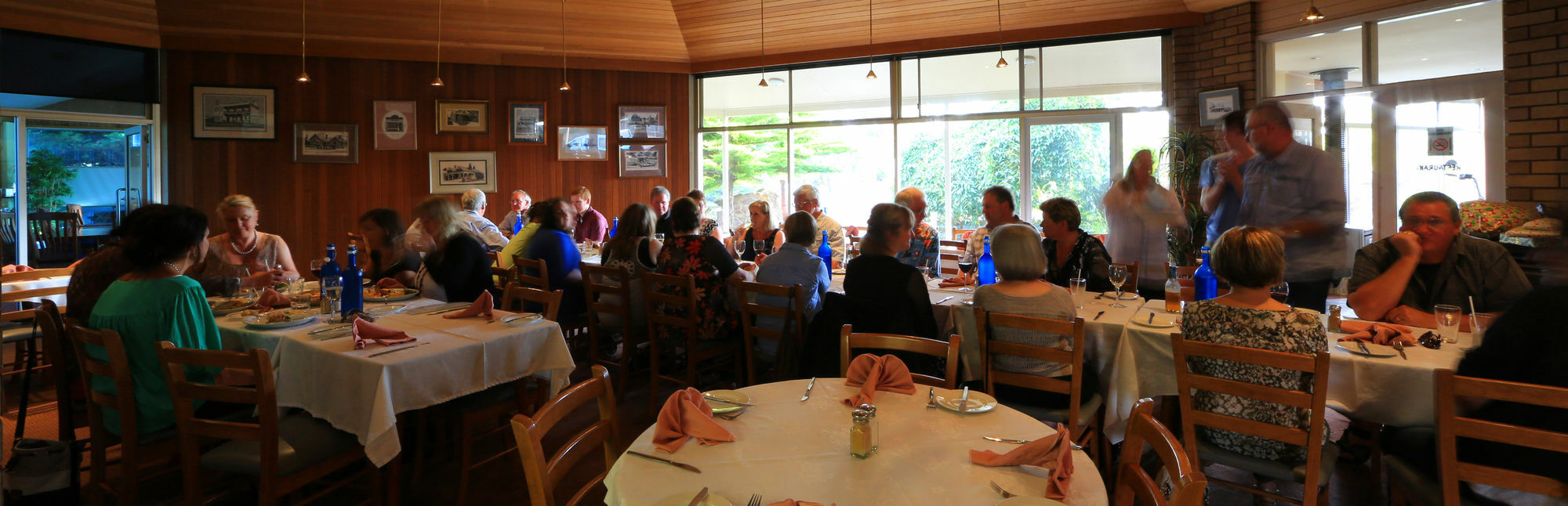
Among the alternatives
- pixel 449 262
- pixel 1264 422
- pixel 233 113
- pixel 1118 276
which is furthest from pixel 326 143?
pixel 1264 422

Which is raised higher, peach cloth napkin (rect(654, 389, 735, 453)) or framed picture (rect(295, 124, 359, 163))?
framed picture (rect(295, 124, 359, 163))

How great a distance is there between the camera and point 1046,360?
2969mm

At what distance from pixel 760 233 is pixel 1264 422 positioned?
169 inches

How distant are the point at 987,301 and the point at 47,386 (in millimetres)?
6084

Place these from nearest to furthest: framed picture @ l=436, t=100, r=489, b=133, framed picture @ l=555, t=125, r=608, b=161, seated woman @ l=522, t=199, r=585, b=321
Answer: seated woman @ l=522, t=199, r=585, b=321, framed picture @ l=436, t=100, r=489, b=133, framed picture @ l=555, t=125, r=608, b=161

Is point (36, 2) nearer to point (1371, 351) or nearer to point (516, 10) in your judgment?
point (516, 10)

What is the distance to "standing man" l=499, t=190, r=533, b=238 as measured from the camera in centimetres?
895

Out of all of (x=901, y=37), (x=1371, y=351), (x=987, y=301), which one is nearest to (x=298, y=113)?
(x=901, y=37)

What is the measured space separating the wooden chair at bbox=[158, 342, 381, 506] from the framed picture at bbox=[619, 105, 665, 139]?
7.56 meters

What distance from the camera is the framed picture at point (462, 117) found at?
367 inches

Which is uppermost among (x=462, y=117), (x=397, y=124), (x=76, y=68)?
(x=76, y=68)

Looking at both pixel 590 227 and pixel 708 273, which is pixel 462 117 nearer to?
pixel 590 227

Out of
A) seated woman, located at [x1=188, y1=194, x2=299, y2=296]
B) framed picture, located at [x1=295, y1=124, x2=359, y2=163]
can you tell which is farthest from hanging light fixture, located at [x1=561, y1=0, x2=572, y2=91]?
seated woman, located at [x1=188, y1=194, x2=299, y2=296]

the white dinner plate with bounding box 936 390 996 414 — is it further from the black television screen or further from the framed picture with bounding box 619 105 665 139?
the black television screen
